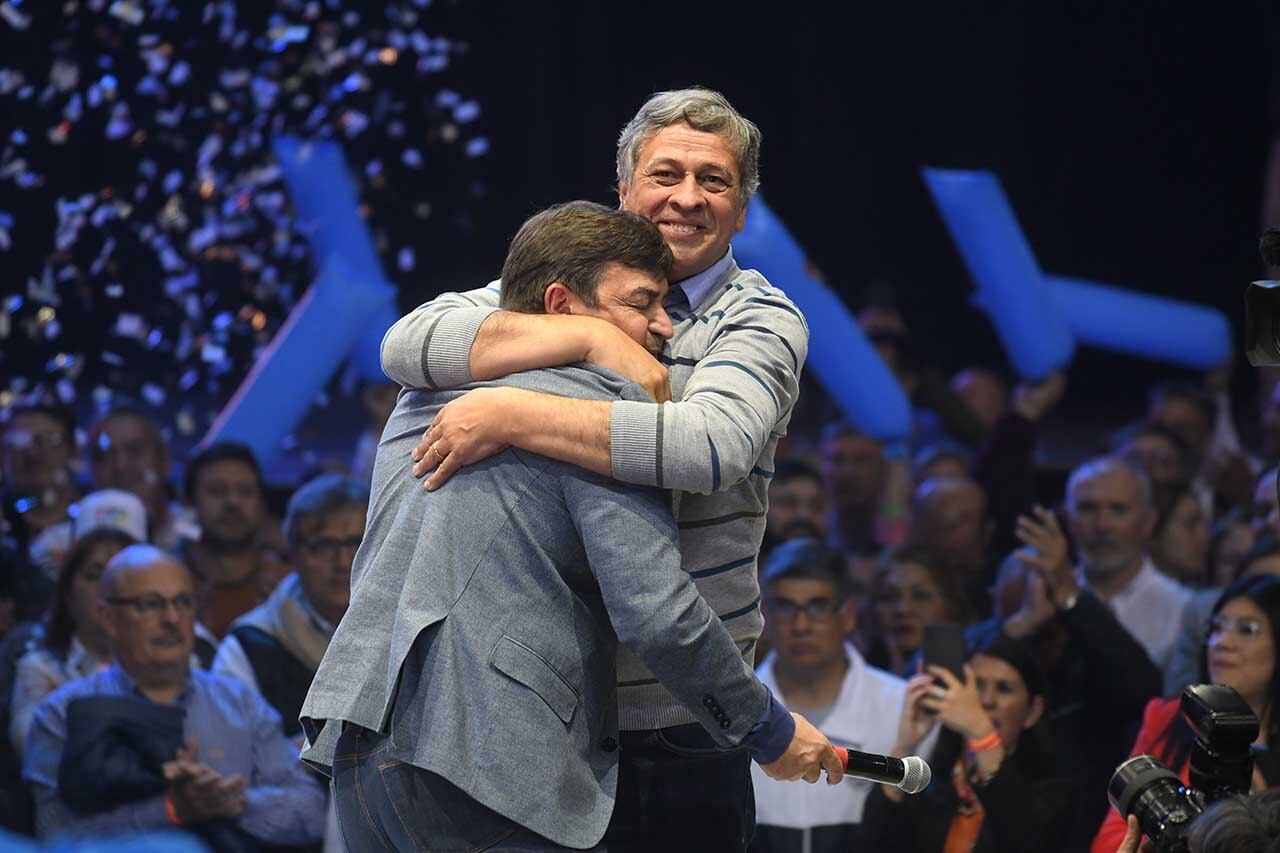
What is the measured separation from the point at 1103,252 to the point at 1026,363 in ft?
6.79

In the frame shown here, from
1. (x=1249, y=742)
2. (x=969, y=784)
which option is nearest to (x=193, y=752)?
(x=969, y=784)

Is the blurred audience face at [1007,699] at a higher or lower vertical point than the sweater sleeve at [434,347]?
lower

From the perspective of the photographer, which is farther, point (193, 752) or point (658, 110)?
point (193, 752)

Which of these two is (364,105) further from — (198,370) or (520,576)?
(520,576)

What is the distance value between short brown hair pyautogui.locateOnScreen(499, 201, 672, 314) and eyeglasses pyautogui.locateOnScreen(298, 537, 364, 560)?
248 cm

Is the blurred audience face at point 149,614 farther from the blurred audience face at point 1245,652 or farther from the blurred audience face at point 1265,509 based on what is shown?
the blurred audience face at point 1265,509

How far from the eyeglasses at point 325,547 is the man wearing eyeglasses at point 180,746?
0.38 m

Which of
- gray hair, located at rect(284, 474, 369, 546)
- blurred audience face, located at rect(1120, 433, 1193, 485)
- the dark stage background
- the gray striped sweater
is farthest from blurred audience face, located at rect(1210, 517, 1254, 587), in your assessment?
the dark stage background

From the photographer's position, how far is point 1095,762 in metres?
4.41

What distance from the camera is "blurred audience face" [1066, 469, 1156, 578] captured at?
5.18 meters

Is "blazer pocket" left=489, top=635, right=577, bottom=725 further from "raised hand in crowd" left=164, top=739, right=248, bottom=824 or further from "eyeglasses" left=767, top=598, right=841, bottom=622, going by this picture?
"eyeglasses" left=767, top=598, right=841, bottom=622

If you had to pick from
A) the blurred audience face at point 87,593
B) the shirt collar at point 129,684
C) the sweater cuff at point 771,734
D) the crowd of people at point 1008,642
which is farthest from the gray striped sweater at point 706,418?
the blurred audience face at point 87,593

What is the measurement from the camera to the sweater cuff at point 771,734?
2189 millimetres

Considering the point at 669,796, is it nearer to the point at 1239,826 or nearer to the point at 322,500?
the point at 1239,826
